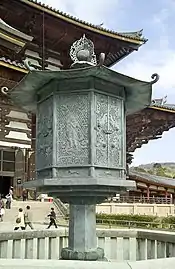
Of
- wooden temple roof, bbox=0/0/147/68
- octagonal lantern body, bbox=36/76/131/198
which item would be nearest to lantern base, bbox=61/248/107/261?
octagonal lantern body, bbox=36/76/131/198

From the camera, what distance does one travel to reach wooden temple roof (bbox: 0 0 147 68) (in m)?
22.6

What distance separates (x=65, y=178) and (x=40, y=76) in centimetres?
150

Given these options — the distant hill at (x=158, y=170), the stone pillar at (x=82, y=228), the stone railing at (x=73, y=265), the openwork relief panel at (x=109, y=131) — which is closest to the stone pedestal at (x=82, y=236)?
the stone pillar at (x=82, y=228)

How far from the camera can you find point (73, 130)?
18.9ft

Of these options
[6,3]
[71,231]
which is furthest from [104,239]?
[6,3]

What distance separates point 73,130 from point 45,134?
0.53 m

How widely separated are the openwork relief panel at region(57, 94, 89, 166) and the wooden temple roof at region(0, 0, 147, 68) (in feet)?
57.1

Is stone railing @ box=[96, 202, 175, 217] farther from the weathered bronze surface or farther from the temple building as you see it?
the weathered bronze surface

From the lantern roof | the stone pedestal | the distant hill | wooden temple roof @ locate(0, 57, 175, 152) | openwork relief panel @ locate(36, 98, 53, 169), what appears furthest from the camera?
the distant hill

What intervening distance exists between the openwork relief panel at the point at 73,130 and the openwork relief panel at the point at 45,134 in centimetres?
15

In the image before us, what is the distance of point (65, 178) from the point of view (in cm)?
557

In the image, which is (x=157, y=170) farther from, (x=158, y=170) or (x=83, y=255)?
(x=83, y=255)

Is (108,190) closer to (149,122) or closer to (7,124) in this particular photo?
(7,124)

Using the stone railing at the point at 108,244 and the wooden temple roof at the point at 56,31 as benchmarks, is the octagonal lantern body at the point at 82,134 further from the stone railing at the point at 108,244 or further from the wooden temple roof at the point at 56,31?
the wooden temple roof at the point at 56,31
